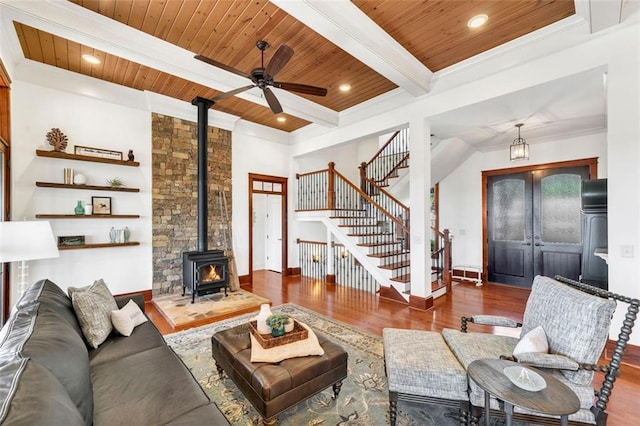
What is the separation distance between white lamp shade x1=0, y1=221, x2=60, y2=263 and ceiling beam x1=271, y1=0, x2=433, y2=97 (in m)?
2.95

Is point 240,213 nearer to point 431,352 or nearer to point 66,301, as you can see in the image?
point 66,301

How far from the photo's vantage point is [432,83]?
→ 407cm

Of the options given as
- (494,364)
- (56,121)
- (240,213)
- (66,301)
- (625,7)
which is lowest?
(494,364)

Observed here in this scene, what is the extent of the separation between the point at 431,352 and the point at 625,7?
139 inches

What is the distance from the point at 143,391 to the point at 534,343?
7.96 feet

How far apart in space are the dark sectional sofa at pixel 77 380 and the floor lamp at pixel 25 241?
0.54 m

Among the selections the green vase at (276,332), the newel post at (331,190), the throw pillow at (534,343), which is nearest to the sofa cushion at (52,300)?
the green vase at (276,332)

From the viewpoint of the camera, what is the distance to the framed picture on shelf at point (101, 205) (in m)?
4.23

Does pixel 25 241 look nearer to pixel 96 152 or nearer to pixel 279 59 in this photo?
pixel 96 152

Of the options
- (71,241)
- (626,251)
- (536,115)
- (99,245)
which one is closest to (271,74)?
(99,245)

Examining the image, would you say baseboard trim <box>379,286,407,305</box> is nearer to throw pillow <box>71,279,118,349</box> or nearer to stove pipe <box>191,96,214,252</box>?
stove pipe <box>191,96,214,252</box>

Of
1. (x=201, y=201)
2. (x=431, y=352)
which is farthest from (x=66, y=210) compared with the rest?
(x=431, y=352)

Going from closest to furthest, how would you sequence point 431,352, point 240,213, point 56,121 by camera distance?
point 431,352 → point 56,121 → point 240,213

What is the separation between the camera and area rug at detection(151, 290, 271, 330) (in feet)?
12.4
